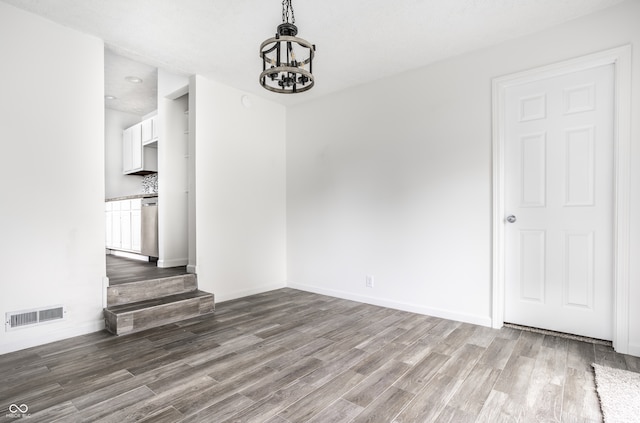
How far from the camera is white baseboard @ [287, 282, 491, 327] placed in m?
3.27

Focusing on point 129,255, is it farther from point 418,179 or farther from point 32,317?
point 418,179

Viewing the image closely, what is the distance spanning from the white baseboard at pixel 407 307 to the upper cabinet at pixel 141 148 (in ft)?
11.4

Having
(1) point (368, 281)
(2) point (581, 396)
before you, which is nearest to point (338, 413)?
(2) point (581, 396)

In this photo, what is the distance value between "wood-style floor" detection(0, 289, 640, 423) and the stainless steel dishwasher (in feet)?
6.39

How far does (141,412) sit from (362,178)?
10.4 feet

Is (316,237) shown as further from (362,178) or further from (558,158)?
(558,158)

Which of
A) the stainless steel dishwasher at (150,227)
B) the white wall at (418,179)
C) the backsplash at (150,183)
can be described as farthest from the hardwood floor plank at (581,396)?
the backsplash at (150,183)

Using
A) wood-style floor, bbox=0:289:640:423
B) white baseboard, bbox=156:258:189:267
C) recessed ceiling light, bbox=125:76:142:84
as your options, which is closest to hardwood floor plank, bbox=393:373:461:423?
wood-style floor, bbox=0:289:640:423

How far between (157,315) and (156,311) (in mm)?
41

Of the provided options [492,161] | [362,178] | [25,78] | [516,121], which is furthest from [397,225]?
[25,78]

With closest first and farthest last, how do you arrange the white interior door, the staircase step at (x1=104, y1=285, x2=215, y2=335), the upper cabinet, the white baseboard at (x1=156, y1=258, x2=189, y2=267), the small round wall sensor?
the white interior door → the staircase step at (x1=104, y1=285, x2=215, y2=335) → the small round wall sensor → the white baseboard at (x1=156, y1=258, x2=189, y2=267) → the upper cabinet

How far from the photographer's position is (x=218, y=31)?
2.96 meters

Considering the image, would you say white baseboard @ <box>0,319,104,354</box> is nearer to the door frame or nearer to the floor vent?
the floor vent

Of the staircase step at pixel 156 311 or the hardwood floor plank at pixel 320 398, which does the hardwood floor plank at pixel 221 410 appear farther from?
the staircase step at pixel 156 311
